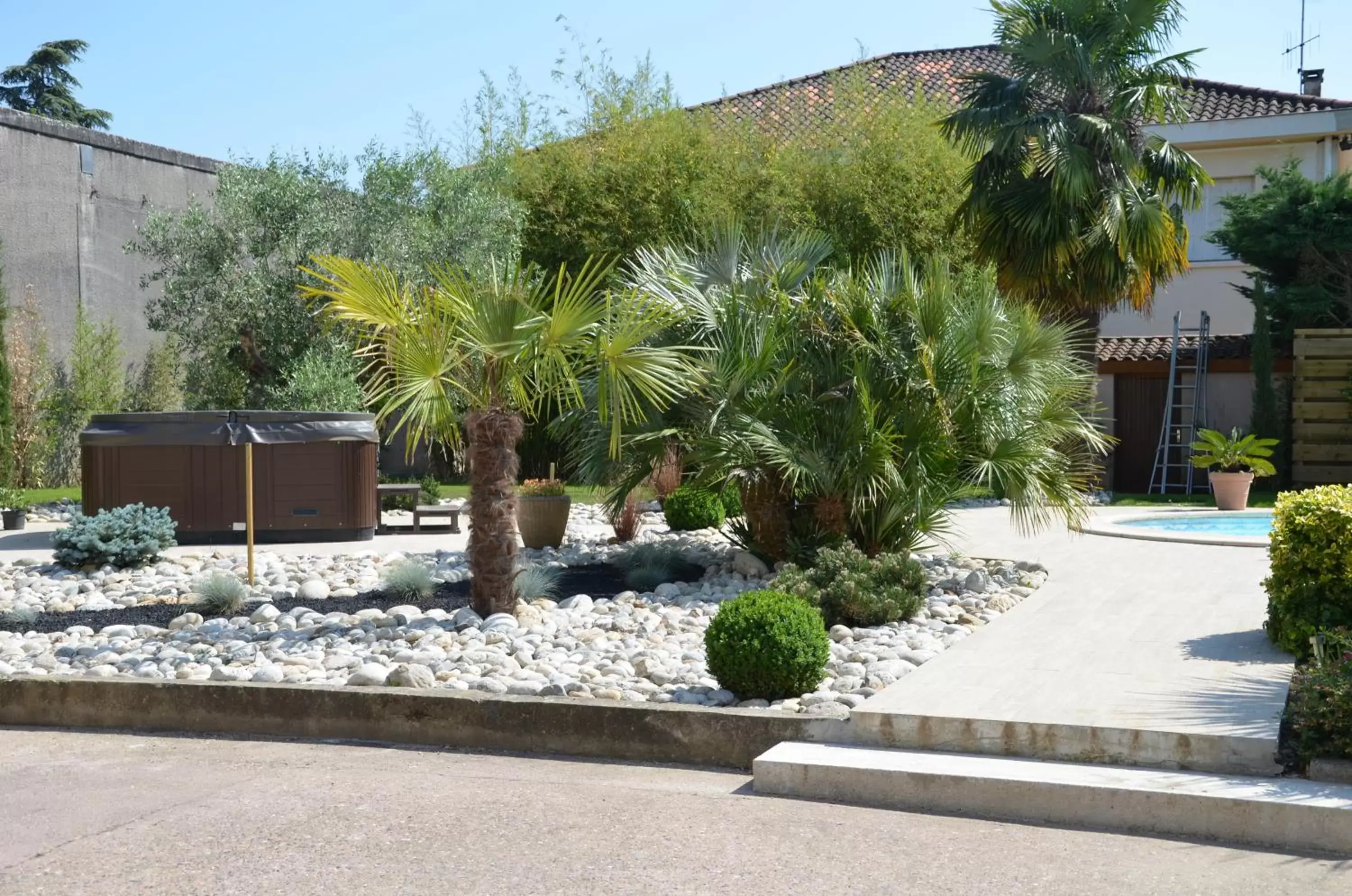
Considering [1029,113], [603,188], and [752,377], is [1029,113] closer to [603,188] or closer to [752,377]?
[603,188]

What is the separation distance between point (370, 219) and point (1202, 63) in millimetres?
11371

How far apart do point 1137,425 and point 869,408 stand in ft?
47.9

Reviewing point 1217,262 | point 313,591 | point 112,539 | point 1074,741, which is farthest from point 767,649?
point 1217,262

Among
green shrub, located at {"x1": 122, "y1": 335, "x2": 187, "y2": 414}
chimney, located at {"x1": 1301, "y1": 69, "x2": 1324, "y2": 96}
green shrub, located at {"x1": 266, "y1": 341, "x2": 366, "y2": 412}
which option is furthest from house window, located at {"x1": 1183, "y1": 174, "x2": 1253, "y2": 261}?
green shrub, located at {"x1": 122, "y1": 335, "x2": 187, "y2": 414}

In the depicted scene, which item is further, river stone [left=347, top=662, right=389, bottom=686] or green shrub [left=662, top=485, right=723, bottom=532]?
green shrub [left=662, top=485, right=723, bottom=532]

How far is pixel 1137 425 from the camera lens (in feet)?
73.6

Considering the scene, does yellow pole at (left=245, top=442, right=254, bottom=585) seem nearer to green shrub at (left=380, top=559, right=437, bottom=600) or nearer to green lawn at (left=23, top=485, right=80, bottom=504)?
green shrub at (left=380, top=559, right=437, bottom=600)

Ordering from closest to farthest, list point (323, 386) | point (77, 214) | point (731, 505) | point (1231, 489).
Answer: point (731, 505), point (1231, 489), point (323, 386), point (77, 214)

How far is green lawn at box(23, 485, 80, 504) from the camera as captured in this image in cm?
1741

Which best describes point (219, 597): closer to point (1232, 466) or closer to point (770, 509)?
point (770, 509)

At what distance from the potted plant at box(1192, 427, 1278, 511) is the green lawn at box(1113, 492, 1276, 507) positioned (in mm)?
1070

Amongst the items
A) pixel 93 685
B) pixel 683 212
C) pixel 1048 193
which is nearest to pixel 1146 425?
pixel 1048 193

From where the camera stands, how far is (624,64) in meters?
24.6

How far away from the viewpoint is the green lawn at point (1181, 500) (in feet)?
59.7
